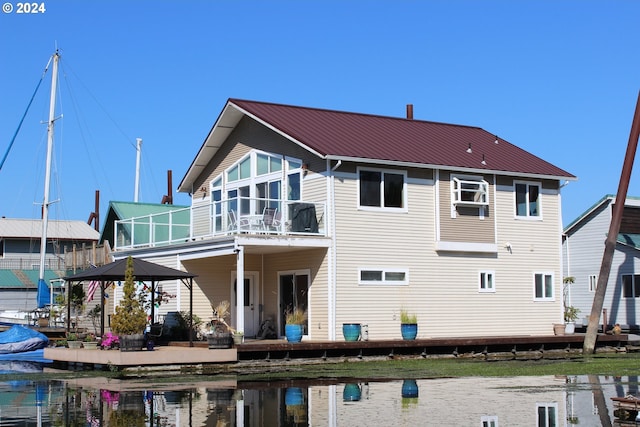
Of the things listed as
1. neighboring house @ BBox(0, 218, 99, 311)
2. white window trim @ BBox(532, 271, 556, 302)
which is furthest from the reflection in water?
neighboring house @ BBox(0, 218, 99, 311)

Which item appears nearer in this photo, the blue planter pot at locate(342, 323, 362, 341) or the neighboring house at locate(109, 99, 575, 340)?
the blue planter pot at locate(342, 323, 362, 341)

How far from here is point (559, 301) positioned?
3284 centimetres

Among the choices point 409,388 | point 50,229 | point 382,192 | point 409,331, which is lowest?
point 409,388

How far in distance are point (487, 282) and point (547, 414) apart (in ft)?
55.2

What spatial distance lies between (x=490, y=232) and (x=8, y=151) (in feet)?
88.7

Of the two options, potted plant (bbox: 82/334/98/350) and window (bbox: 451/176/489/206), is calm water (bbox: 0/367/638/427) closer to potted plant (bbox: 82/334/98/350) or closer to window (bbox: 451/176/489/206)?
potted plant (bbox: 82/334/98/350)

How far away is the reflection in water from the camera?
46.6 ft

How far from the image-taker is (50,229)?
239ft

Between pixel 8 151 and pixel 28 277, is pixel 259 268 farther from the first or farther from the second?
pixel 28 277

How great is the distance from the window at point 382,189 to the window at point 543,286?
6.43 meters

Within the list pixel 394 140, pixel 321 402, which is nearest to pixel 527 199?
pixel 394 140

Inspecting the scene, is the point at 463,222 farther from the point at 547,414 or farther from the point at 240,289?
the point at 547,414

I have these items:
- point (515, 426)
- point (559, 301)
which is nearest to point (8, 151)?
point (559, 301)

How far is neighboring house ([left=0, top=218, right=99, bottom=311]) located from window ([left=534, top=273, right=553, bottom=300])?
32.0 m
